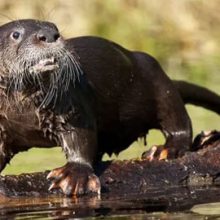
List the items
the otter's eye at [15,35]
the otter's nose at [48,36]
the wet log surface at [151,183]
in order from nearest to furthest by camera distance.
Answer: the wet log surface at [151,183]
the otter's nose at [48,36]
the otter's eye at [15,35]

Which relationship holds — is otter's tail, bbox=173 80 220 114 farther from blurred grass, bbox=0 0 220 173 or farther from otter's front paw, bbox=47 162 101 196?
blurred grass, bbox=0 0 220 173

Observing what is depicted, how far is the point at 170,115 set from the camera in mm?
6984

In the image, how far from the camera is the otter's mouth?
561 centimetres

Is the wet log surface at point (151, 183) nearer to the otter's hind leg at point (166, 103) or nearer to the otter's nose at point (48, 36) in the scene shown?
the otter's nose at point (48, 36)

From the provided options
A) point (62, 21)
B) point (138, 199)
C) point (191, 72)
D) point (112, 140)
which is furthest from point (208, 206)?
point (62, 21)

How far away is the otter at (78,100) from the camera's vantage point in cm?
569

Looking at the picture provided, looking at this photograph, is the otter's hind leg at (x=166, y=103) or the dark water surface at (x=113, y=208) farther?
the otter's hind leg at (x=166, y=103)

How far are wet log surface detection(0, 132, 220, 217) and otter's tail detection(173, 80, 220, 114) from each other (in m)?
1.34

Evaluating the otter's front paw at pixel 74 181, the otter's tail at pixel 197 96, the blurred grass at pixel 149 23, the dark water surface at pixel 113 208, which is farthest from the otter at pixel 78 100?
the blurred grass at pixel 149 23

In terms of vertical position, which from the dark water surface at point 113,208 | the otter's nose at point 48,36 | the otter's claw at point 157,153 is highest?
the otter's nose at point 48,36

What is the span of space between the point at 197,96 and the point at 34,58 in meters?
2.01

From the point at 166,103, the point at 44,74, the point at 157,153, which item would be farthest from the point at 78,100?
the point at 166,103

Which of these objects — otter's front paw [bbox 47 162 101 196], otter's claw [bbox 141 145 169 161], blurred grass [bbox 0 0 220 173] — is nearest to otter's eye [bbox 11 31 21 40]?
otter's front paw [bbox 47 162 101 196]

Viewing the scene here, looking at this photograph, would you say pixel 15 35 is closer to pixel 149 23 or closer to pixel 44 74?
pixel 44 74
